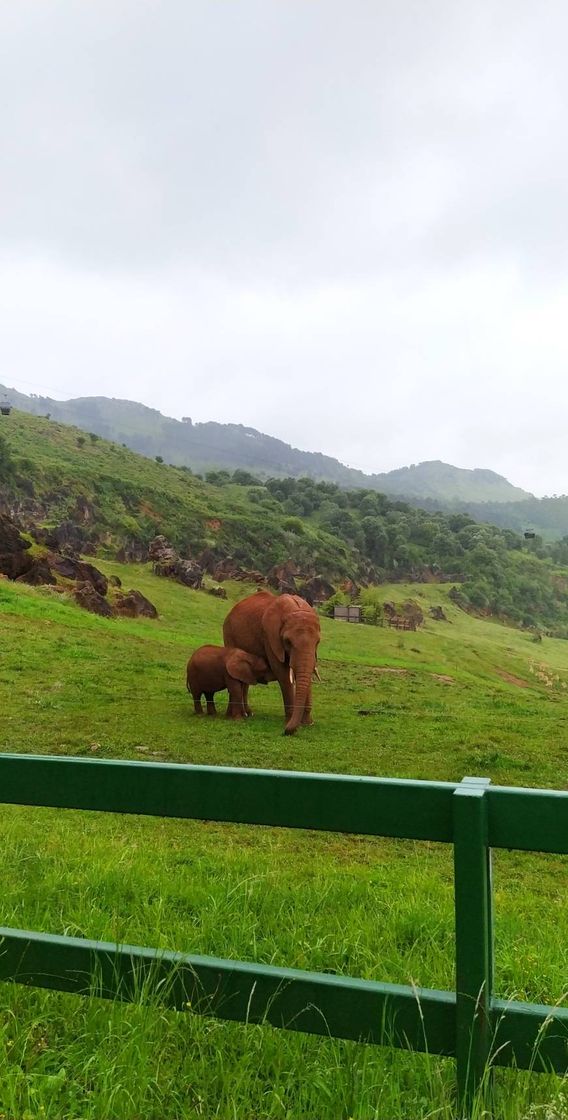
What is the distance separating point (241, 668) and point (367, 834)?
42.7 feet

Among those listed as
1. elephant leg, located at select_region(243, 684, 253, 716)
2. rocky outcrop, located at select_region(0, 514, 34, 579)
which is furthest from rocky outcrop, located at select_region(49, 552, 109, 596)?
elephant leg, located at select_region(243, 684, 253, 716)

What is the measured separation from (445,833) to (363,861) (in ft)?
19.3

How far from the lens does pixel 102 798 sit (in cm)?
210

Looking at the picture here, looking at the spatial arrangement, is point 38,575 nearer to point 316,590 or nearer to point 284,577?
point 316,590

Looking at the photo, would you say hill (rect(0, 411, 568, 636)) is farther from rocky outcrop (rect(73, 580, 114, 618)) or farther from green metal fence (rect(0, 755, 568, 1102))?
green metal fence (rect(0, 755, 568, 1102))

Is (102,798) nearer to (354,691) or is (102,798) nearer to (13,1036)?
(13,1036)

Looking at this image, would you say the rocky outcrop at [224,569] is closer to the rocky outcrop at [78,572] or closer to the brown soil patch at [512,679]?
the rocky outcrop at [78,572]

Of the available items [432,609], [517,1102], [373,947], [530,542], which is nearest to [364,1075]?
[517,1102]

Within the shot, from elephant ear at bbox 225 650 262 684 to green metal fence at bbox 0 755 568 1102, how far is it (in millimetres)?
12409

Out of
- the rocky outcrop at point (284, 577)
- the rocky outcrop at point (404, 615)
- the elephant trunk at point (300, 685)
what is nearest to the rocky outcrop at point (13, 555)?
the elephant trunk at point (300, 685)

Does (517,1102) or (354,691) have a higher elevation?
(517,1102)

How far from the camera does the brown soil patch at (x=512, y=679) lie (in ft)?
86.1

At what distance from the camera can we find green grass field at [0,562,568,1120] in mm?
2172

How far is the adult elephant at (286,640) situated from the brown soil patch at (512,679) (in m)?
13.8
